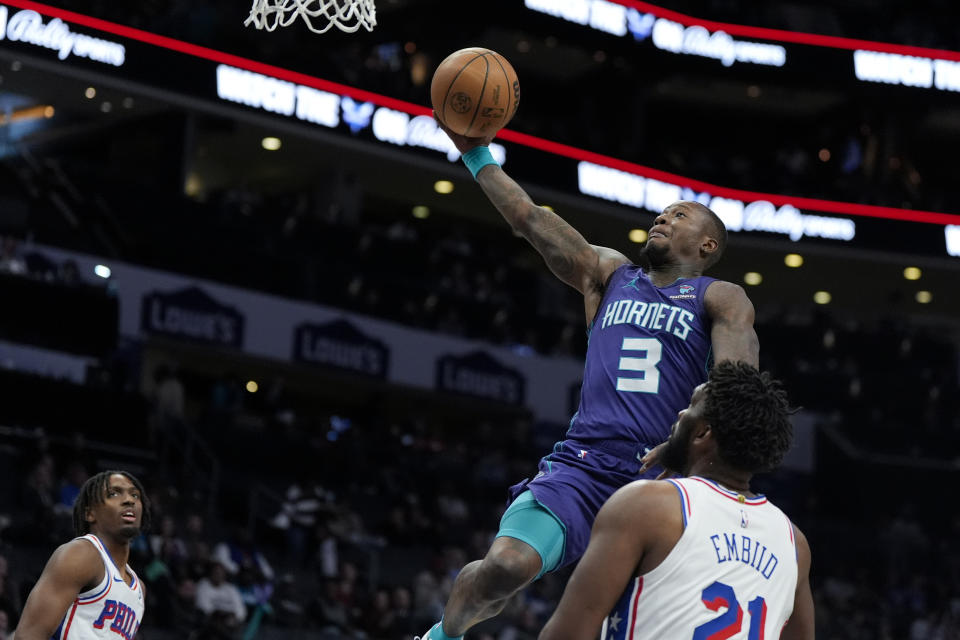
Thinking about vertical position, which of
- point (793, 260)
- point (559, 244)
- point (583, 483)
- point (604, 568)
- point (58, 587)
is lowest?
point (58, 587)

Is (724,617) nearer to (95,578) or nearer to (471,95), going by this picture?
(471,95)

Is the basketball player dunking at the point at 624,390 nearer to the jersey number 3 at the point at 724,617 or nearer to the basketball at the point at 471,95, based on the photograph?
the basketball at the point at 471,95

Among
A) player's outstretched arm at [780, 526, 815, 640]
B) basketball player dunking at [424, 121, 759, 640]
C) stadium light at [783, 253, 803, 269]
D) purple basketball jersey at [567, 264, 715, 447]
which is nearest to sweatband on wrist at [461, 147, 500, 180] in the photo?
basketball player dunking at [424, 121, 759, 640]

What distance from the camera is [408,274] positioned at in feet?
83.9

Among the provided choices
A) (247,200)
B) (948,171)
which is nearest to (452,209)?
(247,200)

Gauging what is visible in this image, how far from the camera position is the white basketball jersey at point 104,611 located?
20.6 ft

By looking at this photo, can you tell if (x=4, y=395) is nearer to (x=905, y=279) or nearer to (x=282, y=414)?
(x=282, y=414)

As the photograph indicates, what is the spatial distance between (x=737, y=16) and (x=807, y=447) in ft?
31.4

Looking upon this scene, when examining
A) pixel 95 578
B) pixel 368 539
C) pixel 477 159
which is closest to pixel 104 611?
pixel 95 578

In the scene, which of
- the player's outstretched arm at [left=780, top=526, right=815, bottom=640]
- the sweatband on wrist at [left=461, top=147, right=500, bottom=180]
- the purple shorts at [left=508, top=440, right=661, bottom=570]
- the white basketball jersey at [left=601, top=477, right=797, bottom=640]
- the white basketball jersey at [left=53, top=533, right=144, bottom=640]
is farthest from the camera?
the white basketball jersey at [left=53, top=533, right=144, bottom=640]

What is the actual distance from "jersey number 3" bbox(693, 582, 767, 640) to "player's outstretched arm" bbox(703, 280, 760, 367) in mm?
1500

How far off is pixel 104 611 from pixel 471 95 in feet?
9.23

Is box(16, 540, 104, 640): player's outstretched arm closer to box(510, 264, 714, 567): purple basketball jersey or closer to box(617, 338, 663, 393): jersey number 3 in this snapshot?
box(510, 264, 714, 567): purple basketball jersey

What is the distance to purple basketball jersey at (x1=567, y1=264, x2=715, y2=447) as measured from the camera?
17.7 ft
